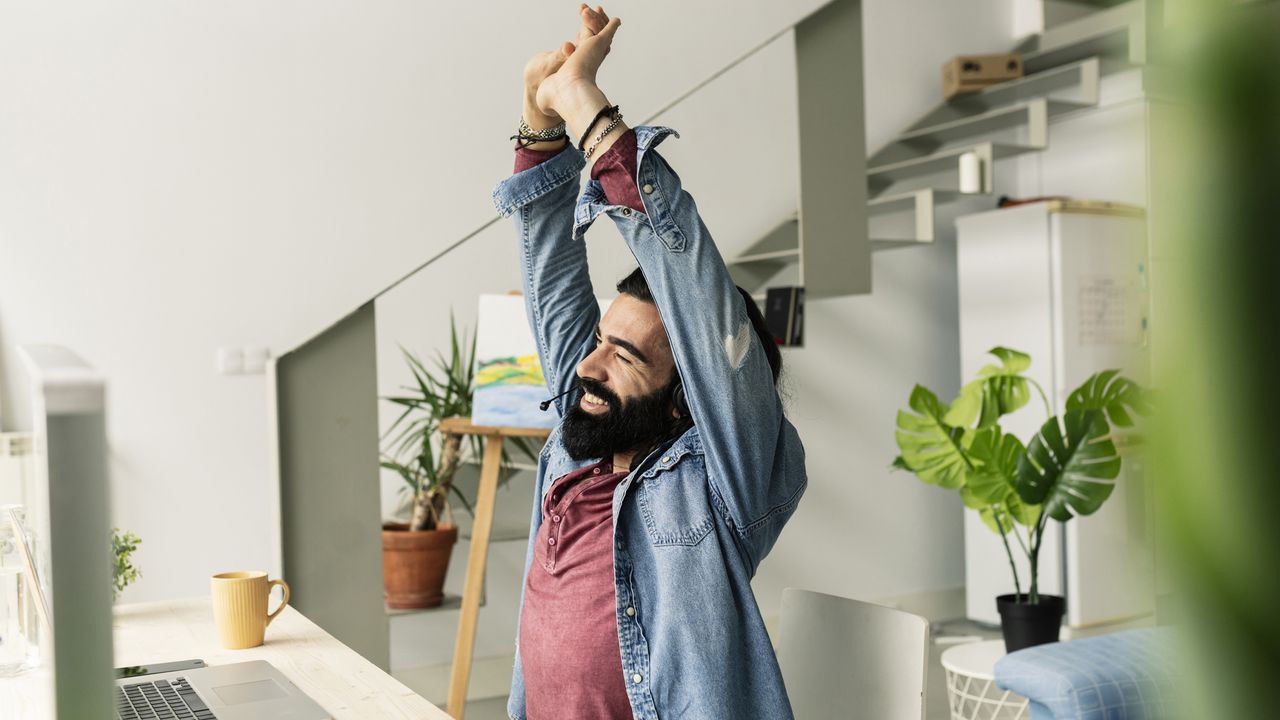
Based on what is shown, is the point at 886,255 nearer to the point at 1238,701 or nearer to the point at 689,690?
the point at 689,690

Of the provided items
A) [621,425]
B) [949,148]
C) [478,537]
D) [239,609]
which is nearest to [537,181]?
[621,425]

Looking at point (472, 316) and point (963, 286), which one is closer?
point (472, 316)

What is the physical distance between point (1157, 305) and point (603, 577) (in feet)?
4.73

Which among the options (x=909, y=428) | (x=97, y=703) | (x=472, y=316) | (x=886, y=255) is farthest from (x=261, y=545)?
(x=97, y=703)

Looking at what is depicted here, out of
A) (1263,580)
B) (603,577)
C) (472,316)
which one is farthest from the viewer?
(472,316)

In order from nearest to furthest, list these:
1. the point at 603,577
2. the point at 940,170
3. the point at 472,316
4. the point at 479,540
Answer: the point at 603,577 → the point at 479,540 → the point at 472,316 → the point at 940,170

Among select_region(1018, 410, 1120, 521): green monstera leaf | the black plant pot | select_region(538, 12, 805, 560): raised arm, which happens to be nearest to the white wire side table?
the black plant pot

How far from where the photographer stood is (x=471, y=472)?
3918 millimetres

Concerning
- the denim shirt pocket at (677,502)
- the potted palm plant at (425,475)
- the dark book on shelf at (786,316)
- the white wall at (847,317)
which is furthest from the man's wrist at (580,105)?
the white wall at (847,317)

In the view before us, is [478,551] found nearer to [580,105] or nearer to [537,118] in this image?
[537,118]

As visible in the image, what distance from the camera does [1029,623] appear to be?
305cm

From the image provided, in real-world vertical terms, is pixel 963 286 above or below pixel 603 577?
above

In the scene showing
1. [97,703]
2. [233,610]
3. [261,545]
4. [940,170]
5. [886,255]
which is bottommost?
[261,545]

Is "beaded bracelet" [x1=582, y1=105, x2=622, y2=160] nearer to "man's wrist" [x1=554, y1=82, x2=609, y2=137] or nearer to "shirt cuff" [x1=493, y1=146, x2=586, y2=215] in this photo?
"man's wrist" [x1=554, y1=82, x2=609, y2=137]
